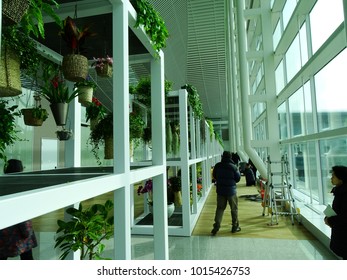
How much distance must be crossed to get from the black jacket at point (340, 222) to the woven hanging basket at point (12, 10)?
11.1ft

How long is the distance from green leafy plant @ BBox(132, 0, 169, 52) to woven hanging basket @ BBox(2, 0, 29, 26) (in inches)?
44.1

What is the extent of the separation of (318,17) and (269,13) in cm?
296

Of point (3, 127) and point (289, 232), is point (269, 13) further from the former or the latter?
point (3, 127)

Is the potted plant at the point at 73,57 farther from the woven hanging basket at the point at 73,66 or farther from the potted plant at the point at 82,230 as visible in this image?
the potted plant at the point at 82,230

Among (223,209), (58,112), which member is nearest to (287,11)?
(223,209)

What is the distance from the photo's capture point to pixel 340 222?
2.99 meters

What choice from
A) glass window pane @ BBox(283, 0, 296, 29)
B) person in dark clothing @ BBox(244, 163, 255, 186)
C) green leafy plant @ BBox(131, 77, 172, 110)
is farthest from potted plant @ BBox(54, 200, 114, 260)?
person in dark clothing @ BBox(244, 163, 255, 186)

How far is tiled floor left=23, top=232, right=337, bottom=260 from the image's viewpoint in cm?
396

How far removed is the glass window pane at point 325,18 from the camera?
368cm

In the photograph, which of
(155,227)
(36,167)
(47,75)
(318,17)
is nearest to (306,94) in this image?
(318,17)

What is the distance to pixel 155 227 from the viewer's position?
2.59 metres

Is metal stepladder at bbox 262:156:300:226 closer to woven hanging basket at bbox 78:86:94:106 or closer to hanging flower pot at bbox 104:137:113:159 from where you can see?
hanging flower pot at bbox 104:137:113:159

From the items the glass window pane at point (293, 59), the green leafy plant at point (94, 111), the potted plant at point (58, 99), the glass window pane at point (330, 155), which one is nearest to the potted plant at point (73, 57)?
the potted plant at point (58, 99)

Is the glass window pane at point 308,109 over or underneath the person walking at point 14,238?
over
